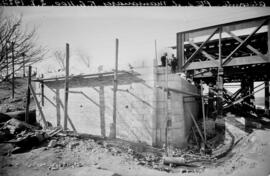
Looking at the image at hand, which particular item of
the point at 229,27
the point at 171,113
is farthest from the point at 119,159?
the point at 229,27

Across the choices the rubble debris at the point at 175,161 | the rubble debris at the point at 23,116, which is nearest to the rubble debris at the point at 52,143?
the rubble debris at the point at 175,161

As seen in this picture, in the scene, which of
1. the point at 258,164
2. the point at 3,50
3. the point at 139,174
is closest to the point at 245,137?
the point at 258,164

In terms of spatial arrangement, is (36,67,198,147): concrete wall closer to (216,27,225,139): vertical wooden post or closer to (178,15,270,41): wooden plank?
(216,27,225,139): vertical wooden post

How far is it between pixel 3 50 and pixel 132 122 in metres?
7.20

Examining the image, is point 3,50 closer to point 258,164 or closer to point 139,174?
point 139,174

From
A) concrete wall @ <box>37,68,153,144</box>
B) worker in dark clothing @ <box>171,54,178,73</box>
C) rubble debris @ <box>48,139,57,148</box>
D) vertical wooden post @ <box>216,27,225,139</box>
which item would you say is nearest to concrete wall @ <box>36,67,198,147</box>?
concrete wall @ <box>37,68,153,144</box>

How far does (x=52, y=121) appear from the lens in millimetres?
12695

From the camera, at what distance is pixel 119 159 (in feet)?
21.0

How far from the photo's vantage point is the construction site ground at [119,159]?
550cm

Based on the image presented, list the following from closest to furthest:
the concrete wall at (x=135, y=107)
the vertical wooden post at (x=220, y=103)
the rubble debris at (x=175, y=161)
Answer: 1. the rubble debris at (x=175, y=161)
2. the vertical wooden post at (x=220, y=103)
3. the concrete wall at (x=135, y=107)

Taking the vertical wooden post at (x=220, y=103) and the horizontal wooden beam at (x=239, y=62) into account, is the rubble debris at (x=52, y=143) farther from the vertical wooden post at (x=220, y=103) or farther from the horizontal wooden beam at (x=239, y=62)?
A: the vertical wooden post at (x=220, y=103)

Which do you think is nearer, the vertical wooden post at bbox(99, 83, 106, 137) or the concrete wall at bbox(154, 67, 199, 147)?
the concrete wall at bbox(154, 67, 199, 147)

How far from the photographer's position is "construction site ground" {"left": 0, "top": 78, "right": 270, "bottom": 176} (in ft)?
18.0

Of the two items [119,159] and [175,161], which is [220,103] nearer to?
[175,161]
